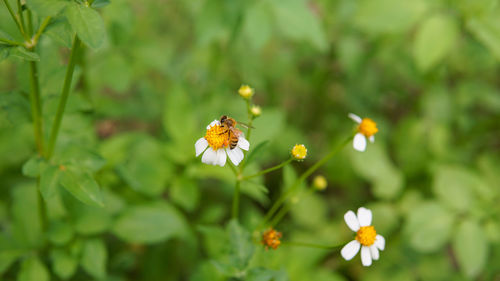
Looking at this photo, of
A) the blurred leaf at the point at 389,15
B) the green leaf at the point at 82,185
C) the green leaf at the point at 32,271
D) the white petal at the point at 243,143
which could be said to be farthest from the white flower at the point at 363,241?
the blurred leaf at the point at 389,15

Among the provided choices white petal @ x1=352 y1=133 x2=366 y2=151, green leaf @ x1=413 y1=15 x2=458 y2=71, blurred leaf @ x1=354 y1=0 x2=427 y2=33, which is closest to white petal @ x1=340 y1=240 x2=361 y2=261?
white petal @ x1=352 y1=133 x2=366 y2=151

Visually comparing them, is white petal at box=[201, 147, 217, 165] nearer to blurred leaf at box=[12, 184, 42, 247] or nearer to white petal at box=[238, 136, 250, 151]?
white petal at box=[238, 136, 250, 151]

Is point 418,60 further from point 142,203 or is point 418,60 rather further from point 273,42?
point 142,203

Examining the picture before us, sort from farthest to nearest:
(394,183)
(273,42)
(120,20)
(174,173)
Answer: (273,42) → (394,183) → (174,173) → (120,20)

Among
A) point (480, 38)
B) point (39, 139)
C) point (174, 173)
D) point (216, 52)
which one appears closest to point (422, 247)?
point (480, 38)

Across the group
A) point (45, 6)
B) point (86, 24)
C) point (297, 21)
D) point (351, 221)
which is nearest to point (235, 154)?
point (351, 221)

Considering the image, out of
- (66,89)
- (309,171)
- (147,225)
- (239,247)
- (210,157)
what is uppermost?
(66,89)

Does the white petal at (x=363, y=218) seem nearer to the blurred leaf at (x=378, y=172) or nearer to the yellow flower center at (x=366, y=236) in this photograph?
the yellow flower center at (x=366, y=236)

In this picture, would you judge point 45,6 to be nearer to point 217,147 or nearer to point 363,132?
point 217,147
